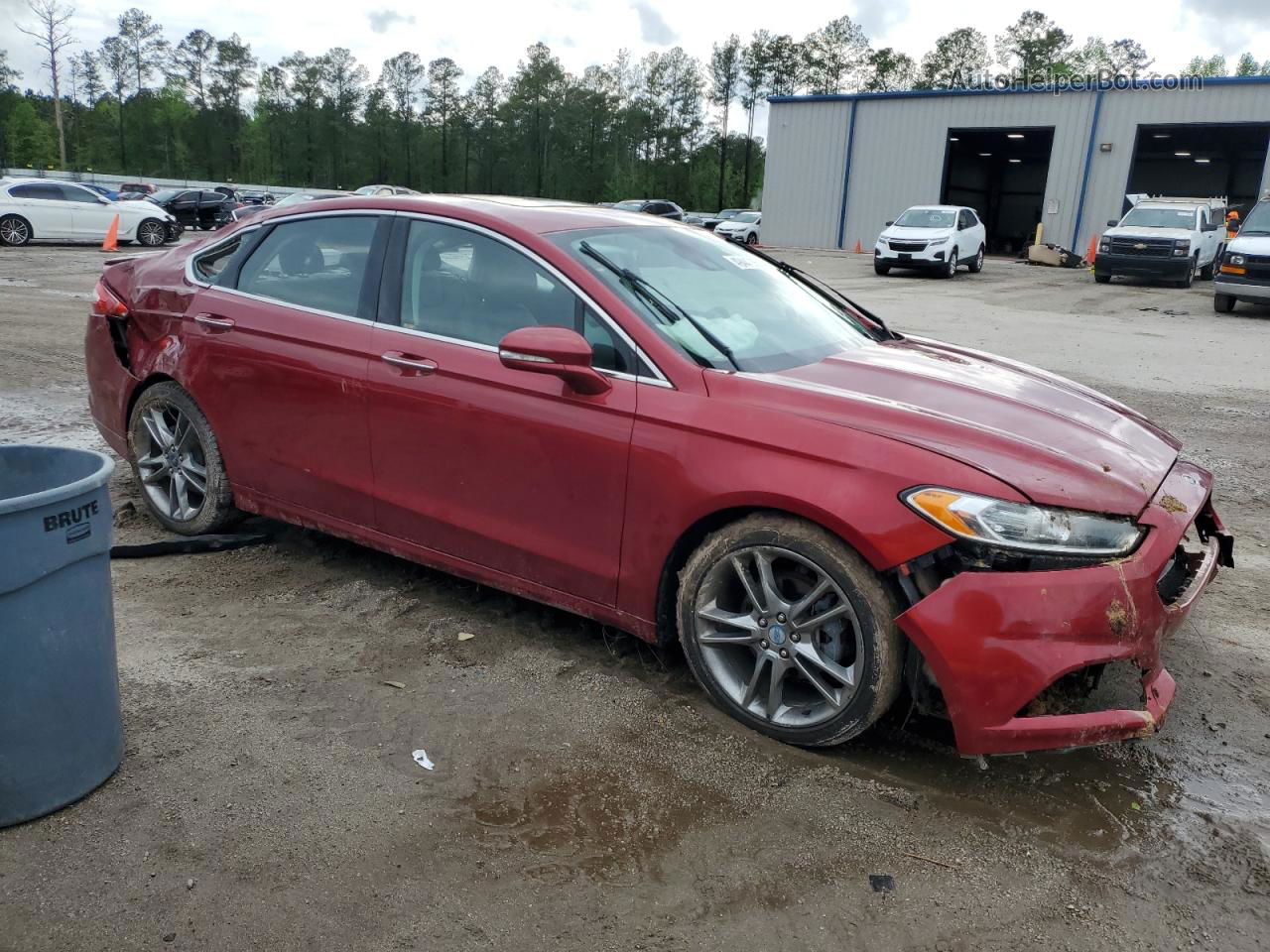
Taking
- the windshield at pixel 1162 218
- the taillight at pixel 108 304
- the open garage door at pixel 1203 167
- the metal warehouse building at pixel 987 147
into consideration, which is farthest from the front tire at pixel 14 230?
the open garage door at pixel 1203 167

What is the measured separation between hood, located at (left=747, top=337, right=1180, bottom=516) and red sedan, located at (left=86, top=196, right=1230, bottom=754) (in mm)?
13

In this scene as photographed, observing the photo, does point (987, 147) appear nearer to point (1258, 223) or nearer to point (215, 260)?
point (1258, 223)

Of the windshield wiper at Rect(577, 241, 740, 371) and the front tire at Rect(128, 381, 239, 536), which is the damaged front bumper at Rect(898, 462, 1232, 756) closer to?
the windshield wiper at Rect(577, 241, 740, 371)

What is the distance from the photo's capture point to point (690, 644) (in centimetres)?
318

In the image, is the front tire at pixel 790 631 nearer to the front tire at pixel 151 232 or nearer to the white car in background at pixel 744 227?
the front tire at pixel 151 232

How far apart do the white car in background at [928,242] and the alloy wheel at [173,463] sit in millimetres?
20901

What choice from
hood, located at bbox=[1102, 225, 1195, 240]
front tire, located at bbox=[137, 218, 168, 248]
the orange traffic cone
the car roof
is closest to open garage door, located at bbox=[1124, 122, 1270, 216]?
hood, located at bbox=[1102, 225, 1195, 240]

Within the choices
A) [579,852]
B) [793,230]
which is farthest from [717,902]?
[793,230]

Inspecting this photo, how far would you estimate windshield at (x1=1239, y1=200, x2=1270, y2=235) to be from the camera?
54.4ft

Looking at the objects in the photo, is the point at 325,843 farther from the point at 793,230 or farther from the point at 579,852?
the point at 793,230

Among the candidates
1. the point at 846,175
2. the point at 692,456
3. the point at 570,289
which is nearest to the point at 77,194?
the point at 570,289

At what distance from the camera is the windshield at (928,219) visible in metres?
24.1

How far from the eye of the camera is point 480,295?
12.0 feet

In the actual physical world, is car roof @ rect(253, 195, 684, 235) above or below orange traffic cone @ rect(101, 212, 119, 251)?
above
